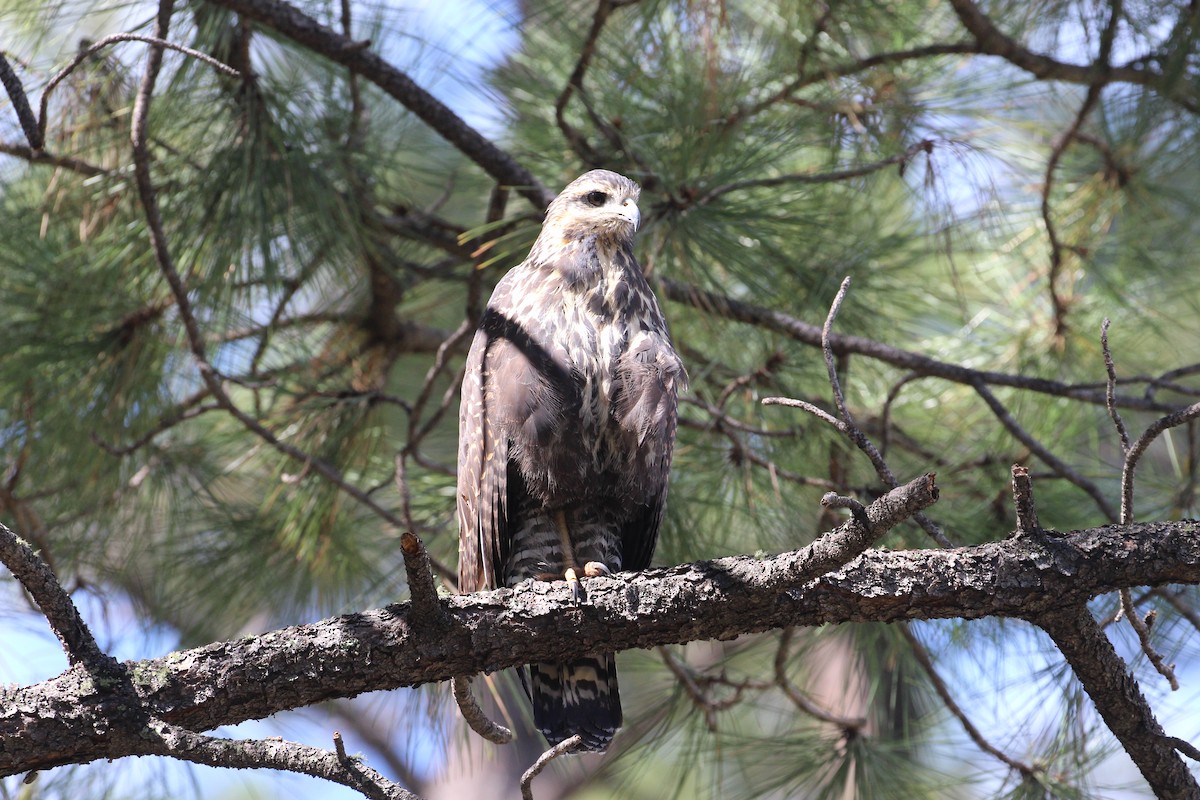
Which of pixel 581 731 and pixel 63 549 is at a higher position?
pixel 63 549

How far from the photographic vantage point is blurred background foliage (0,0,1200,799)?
136 inches

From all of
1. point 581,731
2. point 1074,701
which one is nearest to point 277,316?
point 581,731

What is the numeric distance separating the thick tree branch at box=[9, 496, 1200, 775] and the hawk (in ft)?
1.76

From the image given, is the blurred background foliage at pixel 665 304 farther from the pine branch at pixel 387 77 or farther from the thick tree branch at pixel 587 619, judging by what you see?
the thick tree branch at pixel 587 619

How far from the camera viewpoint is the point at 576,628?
2201mm

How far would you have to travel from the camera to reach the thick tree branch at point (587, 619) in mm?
1962

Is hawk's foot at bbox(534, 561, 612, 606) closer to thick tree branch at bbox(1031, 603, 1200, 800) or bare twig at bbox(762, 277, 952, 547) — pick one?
bare twig at bbox(762, 277, 952, 547)

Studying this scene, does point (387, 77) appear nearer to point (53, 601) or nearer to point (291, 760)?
point (53, 601)

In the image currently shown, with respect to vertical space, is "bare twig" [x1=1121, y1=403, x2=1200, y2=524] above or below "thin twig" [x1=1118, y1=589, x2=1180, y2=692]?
above

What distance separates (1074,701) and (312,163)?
2.73m

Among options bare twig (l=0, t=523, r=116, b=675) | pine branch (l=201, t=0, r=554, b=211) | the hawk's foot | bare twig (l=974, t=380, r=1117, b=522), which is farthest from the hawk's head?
bare twig (l=0, t=523, r=116, b=675)

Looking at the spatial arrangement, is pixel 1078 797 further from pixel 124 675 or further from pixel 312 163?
pixel 312 163

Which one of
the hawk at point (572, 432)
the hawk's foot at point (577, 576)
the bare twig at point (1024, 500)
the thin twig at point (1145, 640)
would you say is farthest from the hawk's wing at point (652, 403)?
the thin twig at point (1145, 640)

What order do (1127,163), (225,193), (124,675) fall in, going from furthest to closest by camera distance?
(1127,163) → (225,193) → (124,675)
